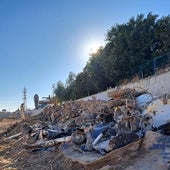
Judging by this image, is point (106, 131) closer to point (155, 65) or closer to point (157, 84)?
point (157, 84)

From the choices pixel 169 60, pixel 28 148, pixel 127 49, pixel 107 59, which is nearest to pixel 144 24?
pixel 127 49

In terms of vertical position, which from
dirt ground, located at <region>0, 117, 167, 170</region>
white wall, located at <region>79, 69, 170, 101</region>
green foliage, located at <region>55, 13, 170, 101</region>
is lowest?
dirt ground, located at <region>0, 117, 167, 170</region>

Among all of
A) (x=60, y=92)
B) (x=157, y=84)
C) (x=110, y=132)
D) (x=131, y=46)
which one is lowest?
(x=110, y=132)

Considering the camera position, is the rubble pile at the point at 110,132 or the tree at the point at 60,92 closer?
the rubble pile at the point at 110,132

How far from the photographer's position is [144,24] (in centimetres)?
2633

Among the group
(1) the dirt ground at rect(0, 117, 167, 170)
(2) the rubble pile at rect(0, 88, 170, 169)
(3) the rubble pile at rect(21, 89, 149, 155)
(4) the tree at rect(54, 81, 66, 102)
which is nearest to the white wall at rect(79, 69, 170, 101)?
(3) the rubble pile at rect(21, 89, 149, 155)

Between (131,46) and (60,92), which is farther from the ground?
(131,46)

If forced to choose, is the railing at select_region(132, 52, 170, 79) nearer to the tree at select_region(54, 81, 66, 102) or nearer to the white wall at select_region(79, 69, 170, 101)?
the white wall at select_region(79, 69, 170, 101)

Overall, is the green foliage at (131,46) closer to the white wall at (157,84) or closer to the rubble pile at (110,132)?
the white wall at (157,84)

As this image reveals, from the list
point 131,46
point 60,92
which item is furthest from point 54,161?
point 60,92

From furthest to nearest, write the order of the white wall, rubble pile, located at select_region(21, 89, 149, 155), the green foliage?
the green foliage < the white wall < rubble pile, located at select_region(21, 89, 149, 155)

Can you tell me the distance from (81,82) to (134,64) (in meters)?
10.8

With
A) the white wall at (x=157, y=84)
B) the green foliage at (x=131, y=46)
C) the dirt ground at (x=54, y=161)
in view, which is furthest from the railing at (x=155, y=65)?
the dirt ground at (x=54, y=161)

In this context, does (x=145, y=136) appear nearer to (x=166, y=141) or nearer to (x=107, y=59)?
(x=166, y=141)
